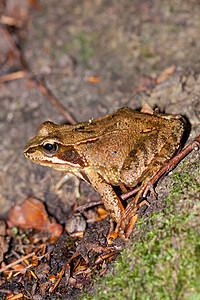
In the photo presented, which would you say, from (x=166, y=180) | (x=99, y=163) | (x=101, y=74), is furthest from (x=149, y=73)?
(x=166, y=180)

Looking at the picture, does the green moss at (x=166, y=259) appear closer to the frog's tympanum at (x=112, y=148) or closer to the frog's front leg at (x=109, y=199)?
the frog's front leg at (x=109, y=199)

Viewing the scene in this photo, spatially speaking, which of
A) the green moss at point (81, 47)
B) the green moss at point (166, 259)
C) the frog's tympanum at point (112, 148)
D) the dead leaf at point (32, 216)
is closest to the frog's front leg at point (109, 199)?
the frog's tympanum at point (112, 148)

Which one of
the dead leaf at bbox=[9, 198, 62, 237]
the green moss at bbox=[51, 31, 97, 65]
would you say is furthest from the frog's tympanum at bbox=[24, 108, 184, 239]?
the green moss at bbox=[51, 31, 97, 65]

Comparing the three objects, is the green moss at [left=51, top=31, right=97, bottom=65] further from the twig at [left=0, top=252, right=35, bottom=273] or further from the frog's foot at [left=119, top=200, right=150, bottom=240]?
the twig at [left=0, top=252, right=35, bottom=273]

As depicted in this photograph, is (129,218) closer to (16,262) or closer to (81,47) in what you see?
(16,262)

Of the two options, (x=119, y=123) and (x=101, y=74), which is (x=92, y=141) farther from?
(x=101, y=74)

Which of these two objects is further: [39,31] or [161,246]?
[39,31]

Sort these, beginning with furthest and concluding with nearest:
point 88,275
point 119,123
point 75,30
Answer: point 75,30, point 119,123, point 88,275
